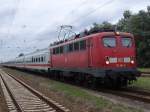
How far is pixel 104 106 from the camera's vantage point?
48.7 ft

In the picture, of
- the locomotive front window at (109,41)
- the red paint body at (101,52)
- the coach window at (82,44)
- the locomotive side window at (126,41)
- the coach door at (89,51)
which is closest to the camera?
the red paint body at (101,52)

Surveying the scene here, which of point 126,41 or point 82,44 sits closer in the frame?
point 126,41

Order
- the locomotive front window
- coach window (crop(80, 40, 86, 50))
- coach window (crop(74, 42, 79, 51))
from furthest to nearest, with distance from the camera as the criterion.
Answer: coach window (crop(74, 42, 79, 51))
coach window (crop(80, 40, 86, 50))
the locomotive front window

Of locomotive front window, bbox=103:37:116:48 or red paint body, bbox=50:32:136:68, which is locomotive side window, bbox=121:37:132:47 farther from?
locomotive front window, bbox=103:37:116:48

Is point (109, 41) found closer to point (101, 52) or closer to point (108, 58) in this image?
point (101, 52)

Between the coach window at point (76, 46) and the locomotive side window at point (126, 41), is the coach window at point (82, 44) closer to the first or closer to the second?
the coach window at point (76, 46)

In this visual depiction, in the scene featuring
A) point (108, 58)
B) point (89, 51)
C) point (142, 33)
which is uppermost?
point (142, 33)

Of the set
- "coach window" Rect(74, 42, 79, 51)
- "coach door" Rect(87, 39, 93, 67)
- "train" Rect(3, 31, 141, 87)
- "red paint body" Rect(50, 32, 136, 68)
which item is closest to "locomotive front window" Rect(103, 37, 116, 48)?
"train" Rect(3, 31, 141, 87)

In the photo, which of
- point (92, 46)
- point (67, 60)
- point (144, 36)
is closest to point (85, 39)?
point (92, 46)

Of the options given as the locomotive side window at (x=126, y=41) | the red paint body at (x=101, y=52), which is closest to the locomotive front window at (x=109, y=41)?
the red paint body at (x=101, y=52)

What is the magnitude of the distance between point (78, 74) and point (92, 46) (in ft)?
14.2

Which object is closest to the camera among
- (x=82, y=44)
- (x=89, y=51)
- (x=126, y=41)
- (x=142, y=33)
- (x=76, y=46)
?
(x=126, y=41)

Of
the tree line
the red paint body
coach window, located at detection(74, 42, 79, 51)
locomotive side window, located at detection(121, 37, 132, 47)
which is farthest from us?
the tree line

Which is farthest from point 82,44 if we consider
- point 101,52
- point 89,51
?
point 101,52
